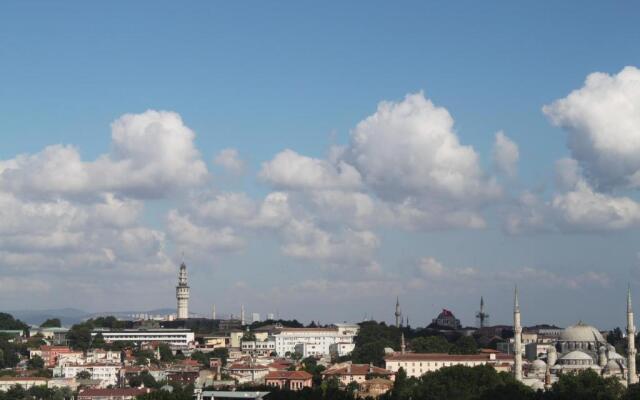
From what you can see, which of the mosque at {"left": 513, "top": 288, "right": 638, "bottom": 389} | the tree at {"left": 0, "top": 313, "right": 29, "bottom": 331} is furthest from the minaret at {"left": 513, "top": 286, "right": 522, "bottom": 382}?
the tree at {"left": 0, "top": 313, "right": 29, "bottom": 331}

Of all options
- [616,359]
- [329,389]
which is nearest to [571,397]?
[329,389]

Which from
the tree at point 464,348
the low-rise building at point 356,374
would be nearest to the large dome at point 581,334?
the tree at point 464,348

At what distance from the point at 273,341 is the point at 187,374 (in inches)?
2208

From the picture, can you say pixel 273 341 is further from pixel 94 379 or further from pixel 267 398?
pixel 267 398

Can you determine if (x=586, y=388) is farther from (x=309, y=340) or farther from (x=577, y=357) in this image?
(x=309, y=340)

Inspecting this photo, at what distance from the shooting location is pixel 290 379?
110438 millimetres

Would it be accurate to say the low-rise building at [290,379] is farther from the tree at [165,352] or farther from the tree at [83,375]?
the tree at [165,352]

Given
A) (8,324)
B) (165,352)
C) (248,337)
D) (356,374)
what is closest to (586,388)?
(356,374)

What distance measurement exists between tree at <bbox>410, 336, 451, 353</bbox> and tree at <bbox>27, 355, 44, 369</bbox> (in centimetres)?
4157

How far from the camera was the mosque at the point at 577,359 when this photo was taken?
95.5 m

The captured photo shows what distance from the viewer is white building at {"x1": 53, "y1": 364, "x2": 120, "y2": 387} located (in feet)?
406

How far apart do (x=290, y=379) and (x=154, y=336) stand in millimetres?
71142

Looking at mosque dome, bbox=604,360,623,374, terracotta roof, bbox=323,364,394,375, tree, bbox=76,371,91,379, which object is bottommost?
tree, bbox=76,371,91,379

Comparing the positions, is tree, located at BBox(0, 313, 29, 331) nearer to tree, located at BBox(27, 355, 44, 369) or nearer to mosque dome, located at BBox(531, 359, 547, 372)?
tree, located at BBox(27, 355, 44, 369)
